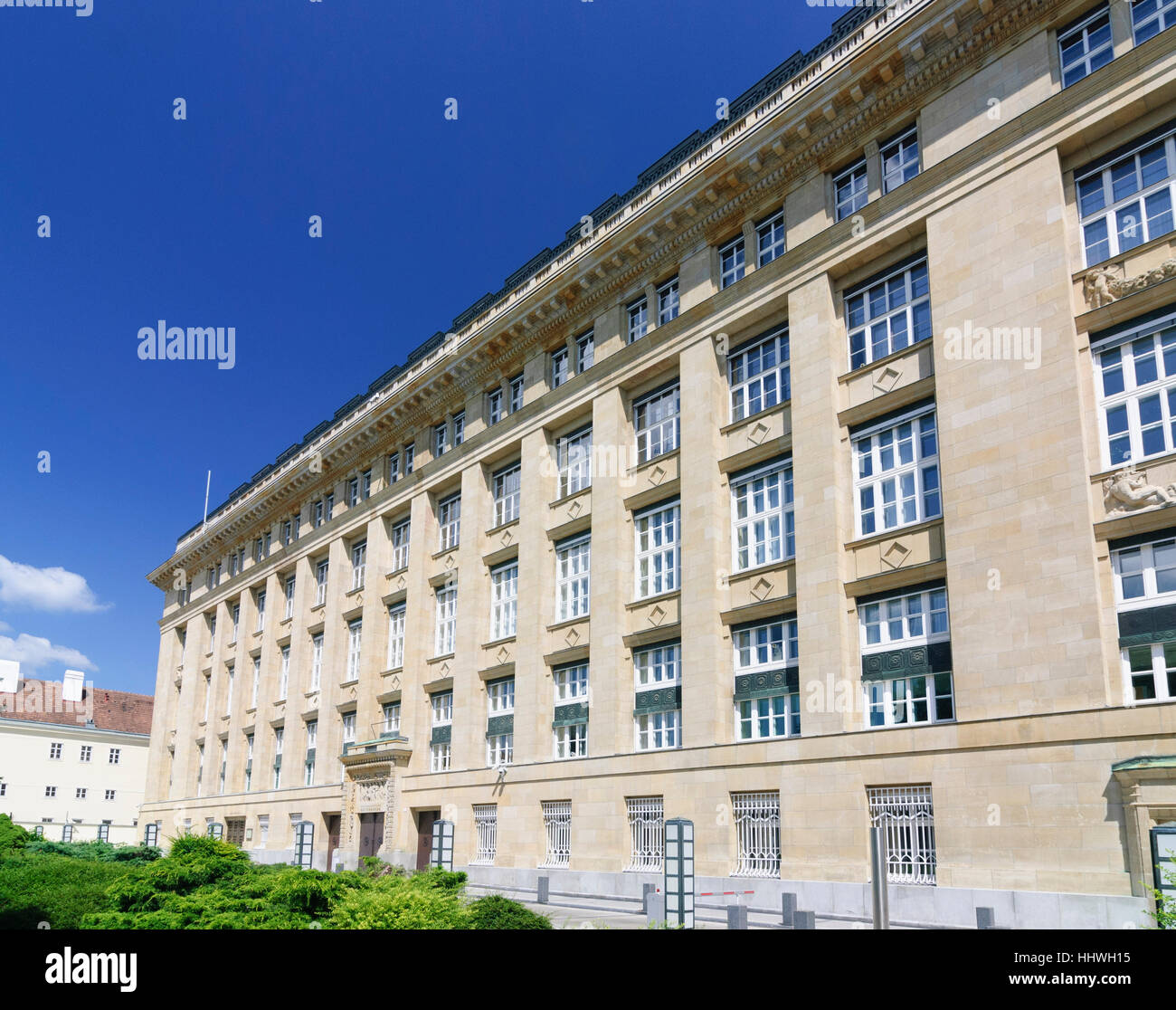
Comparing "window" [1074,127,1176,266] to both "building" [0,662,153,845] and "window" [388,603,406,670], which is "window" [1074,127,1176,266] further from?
"building" [0,662,153,845]

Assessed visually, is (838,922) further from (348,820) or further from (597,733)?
(348,820)

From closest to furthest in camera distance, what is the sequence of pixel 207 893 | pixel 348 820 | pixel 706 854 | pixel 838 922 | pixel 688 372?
pixel 207 893
pixel 838 922
pixel 706 854
pixel 688 372
pixel 348 820

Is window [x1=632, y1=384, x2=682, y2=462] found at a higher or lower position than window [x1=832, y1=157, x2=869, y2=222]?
lower

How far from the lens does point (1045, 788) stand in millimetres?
19703

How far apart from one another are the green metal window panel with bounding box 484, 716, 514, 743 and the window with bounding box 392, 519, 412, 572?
10.4 m

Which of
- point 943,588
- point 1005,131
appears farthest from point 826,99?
point 943,588

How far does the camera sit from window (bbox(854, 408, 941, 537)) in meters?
24.3

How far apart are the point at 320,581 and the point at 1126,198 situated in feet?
137

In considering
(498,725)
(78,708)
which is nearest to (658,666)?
(498,725)

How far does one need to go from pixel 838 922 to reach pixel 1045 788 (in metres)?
5.62

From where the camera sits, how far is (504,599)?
38.5 meters

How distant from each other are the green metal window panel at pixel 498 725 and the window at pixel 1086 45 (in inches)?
1024

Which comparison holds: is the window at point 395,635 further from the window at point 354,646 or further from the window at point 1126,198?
the window at point 1126,198

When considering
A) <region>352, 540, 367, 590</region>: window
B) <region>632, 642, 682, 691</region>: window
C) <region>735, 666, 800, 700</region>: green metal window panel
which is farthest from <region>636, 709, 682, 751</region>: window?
<region>352, 540, 367, 590</region>: window
